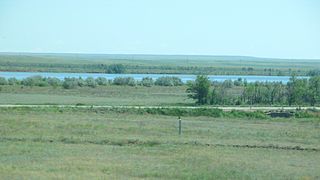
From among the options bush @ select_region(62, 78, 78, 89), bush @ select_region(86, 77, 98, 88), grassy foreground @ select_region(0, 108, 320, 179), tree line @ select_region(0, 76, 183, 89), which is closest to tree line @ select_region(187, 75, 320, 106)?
grassy foreground @ select_region(0, 108, 320, 179)

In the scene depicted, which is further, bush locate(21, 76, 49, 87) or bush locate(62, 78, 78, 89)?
bush locate(21, 76, 49, 87)

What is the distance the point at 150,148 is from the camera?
29.4 meters

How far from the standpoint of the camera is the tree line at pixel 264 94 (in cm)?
7344

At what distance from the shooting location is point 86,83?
105375 mm

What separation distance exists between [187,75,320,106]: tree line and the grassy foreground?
2517 cm

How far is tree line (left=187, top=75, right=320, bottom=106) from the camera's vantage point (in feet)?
241

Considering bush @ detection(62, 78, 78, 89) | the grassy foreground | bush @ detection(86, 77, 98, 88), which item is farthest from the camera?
bush @ detection(86, 77, 98, 88)

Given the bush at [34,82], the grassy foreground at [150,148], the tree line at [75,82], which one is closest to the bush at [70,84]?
the tree line at [75,82]

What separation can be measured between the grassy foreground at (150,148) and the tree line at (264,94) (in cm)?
2517

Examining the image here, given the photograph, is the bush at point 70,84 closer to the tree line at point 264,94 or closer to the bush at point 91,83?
the bush at point 91,83

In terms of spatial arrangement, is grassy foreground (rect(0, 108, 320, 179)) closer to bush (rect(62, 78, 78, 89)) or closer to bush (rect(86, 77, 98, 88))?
bush (rect(62, 78, 78, 89))

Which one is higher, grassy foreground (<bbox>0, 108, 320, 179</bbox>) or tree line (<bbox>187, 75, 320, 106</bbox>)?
grassy foreground (<bbox>0, 108, 320, 179</bbox>)

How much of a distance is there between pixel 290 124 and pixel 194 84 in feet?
92.6

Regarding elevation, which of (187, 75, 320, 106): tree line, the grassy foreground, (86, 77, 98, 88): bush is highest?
the grassy foreground
